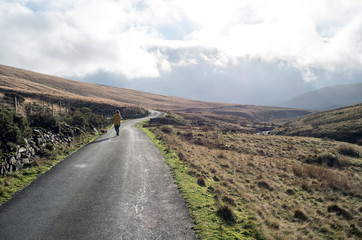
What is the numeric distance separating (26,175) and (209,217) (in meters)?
8.91

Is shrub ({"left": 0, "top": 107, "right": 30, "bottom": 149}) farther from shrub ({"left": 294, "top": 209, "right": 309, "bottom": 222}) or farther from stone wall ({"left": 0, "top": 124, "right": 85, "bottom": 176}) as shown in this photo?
shrub ({"left": 294, "top": 209, "right": 309, "bottom": 222})

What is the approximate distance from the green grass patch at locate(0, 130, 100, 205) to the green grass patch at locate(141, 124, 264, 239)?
6.60 metres

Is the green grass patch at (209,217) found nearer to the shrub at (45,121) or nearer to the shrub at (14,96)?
the shrub at (45,121)

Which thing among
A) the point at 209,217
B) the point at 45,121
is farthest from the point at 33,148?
the point at 209,217

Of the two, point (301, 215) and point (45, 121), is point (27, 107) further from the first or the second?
point (301, 215)

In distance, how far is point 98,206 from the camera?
23.6 ft

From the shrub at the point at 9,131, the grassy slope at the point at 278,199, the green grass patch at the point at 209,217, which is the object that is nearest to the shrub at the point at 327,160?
the grassy slope at the point at 278,199

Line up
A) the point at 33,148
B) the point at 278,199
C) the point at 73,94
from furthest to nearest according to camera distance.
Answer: the point at 73,94 < the point at 33,148 < the point at 278,199

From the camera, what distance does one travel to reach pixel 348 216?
865cm

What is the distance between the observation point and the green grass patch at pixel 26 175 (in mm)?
8039

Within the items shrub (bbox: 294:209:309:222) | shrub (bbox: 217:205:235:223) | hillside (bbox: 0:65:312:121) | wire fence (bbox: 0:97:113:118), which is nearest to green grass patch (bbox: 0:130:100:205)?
wire fence (bbox: 0:97:113:118)

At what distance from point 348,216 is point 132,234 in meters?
8.84

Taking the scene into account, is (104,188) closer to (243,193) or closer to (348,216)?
(243,193)

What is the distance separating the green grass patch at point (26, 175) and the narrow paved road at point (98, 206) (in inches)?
14.4
